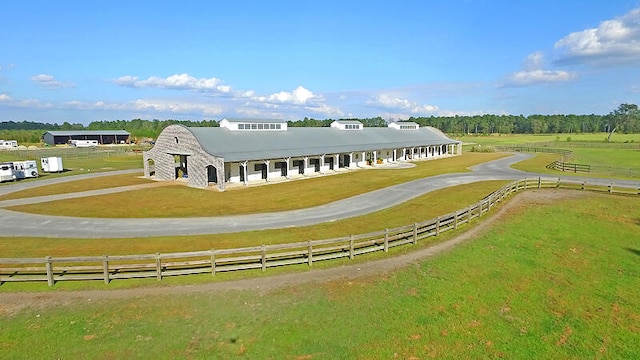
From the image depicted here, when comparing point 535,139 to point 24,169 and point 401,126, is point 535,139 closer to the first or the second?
point 401,126

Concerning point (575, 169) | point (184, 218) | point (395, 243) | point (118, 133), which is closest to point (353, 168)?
point (575, 169)

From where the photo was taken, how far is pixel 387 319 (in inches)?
502

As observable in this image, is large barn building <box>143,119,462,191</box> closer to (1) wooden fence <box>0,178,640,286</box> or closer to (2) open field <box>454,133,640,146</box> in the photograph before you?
(1) wooden fence <box>0,178,640,286</box>

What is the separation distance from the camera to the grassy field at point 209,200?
29000 millimetres

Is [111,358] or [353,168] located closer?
[111,358]

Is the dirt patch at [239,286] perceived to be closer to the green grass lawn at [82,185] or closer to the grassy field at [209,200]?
the grassy field at [209,200]

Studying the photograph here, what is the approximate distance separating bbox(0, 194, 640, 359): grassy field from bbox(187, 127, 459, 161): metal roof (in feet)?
91.3

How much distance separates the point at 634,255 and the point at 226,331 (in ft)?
67.7

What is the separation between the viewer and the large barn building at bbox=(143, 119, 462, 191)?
138 feet

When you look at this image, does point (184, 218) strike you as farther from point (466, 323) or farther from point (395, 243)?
point (466, 323)

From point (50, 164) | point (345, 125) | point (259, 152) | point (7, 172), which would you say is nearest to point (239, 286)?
point (259, 152)

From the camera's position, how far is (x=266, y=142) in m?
49.0

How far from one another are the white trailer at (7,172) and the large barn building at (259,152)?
1461 centimetres

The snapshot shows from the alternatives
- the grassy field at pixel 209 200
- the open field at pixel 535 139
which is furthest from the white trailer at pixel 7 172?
the open field at pixel 535 139
